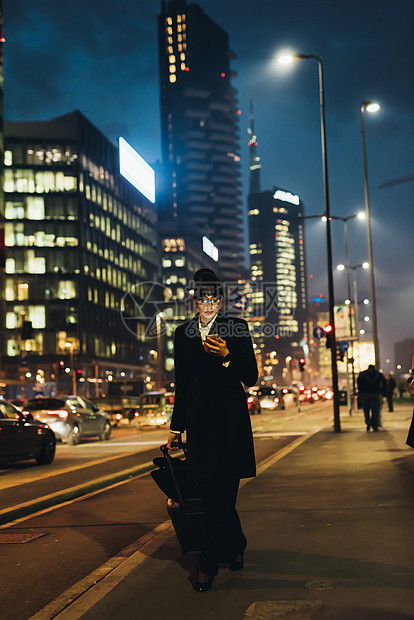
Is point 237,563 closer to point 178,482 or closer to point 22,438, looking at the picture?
point 178,482

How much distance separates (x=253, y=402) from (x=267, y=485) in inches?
1566

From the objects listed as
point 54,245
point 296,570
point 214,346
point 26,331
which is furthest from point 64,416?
point 54,245

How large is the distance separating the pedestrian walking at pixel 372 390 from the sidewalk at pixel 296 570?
12.3 meters

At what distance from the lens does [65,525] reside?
28.6 ft

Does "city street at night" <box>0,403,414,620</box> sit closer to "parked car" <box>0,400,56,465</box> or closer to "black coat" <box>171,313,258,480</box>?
"black coat" <box>171,313,258,480</box>

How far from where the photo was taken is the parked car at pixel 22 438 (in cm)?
1595

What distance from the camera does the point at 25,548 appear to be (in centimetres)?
736

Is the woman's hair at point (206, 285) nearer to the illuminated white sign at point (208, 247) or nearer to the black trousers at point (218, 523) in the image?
the black trousers at point (218, 523)

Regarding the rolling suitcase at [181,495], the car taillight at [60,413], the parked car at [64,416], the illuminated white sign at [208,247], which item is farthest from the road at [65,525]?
the illuminated white sign at [208,247]

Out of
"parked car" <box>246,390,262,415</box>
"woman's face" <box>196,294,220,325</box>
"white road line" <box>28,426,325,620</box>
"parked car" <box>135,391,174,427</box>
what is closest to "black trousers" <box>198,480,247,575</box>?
"white road line" <box>28,426,325,620</box>

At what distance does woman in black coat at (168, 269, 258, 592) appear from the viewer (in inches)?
204

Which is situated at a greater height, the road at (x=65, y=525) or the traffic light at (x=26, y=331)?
the traffic light at (x=26, y=331)

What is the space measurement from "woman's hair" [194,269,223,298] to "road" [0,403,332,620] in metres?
2.33

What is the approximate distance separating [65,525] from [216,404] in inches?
164
